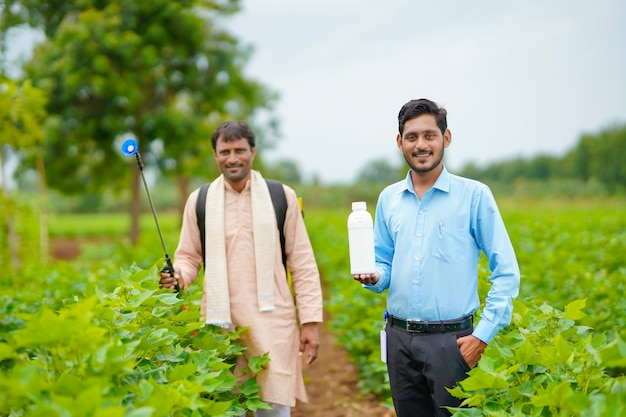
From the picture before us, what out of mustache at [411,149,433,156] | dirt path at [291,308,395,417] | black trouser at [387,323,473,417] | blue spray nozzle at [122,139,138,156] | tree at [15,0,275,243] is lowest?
dirt path at [291,308,395,417]

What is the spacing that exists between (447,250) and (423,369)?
0.55 metres

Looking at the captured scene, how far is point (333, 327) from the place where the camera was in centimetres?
641

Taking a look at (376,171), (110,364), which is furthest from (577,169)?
(110,364)

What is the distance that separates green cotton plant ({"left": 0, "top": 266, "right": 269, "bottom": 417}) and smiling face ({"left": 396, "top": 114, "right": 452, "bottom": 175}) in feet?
4.07

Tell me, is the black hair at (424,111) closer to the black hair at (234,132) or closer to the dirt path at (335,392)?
the black hair at (234,132)

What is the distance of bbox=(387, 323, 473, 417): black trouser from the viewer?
8.95 ft

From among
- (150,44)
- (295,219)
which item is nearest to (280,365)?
(295,219)

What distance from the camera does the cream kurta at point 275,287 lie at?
3.53m

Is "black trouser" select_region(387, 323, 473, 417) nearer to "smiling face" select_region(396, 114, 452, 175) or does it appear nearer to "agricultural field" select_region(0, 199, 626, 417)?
"agricultural field" select_region(0, 199, 626, 417)

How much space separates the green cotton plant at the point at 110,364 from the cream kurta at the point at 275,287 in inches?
23.4

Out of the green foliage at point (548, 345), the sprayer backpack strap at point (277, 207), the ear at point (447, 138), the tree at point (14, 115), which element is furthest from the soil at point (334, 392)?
the tree at point (14, 115)

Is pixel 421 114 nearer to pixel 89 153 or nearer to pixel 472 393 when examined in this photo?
pixel 472 393

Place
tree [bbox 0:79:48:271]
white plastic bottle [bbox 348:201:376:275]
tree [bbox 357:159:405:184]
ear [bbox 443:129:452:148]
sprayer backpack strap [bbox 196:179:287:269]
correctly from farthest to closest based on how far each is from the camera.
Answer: tree [bbox 357:159:405:184] → tree [bbox 0:79:48:271] → sprayer backpack strap [bbox 196:179:287:269] → ear [bbox 443:129:452:148] → white plastic bottle [bbox 348:201:376:275]

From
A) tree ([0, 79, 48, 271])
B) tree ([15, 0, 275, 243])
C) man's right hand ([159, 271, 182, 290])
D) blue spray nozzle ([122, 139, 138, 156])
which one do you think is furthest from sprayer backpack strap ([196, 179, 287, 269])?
tree ([15, 0, 275, 243])
